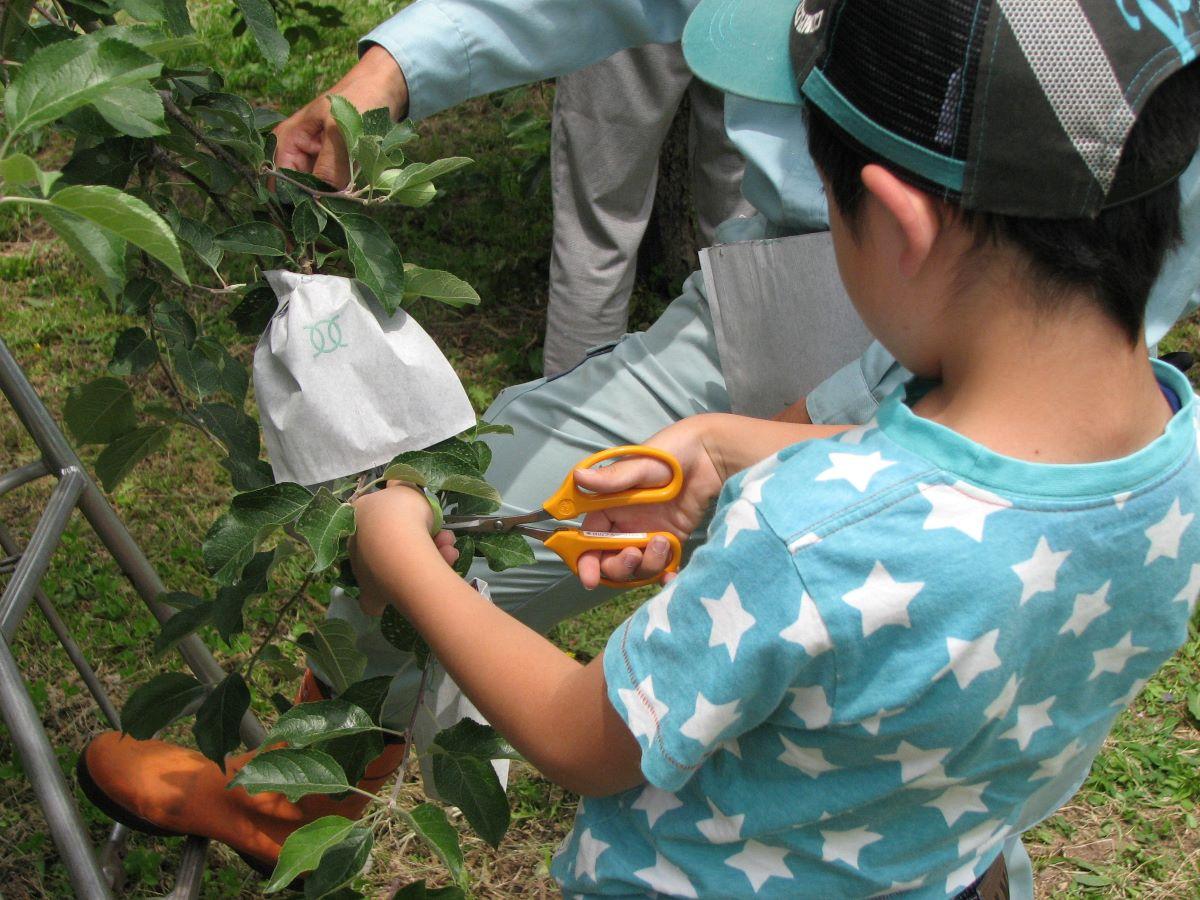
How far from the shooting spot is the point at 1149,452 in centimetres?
98

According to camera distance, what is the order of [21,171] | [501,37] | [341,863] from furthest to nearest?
[501,37] → [341,863] → [21,171]

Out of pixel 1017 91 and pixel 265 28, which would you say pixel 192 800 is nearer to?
pixel 265 28

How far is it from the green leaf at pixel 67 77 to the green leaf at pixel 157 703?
0.97 metres

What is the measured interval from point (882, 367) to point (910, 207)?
66cm

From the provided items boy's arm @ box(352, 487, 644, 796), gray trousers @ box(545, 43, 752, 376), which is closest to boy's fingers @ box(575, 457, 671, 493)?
boy's arm @ box(352, 487, 644, 796)

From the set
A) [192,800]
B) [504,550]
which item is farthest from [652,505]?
[192,800]

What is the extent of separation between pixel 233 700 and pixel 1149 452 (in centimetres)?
122

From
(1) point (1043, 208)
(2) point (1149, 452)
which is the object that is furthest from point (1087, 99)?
(2) point (1149, 452)

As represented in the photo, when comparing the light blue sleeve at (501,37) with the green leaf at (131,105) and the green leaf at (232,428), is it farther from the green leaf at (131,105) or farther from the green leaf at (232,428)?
the green leaf at (131,105)

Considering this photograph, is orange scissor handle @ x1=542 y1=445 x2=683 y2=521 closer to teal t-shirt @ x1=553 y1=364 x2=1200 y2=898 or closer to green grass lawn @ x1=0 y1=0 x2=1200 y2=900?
teal t-shirt @ x1=553 y1=364 x2=1200 y2=898

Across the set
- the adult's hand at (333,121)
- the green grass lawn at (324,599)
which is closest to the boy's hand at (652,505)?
the green grass lawn at (324,599)

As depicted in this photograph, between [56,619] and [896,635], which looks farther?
[56,619]

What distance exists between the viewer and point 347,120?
1.38 m

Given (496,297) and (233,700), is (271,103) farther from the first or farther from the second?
(233,700)
